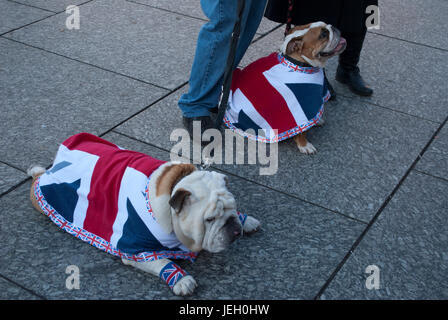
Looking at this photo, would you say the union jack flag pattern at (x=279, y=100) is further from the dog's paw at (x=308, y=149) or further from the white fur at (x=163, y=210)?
the white fur at (x=163, y=210)

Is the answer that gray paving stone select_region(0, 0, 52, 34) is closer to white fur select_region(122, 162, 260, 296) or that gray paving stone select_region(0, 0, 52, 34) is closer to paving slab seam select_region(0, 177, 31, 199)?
paving slab seam select_region(0, 177, 31, 199)

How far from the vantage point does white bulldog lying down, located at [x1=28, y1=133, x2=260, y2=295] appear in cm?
278

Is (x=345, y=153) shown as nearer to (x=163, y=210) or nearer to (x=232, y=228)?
(x=232, y=228)

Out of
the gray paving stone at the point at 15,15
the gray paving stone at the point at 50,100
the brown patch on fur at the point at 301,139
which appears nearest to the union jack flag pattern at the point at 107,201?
the gray paving stone at the point at 50,100

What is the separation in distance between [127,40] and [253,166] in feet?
9.01

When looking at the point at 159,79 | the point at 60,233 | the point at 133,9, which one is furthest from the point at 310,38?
the point at 133,9

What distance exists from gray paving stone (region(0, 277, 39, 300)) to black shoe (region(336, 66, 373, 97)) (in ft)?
12.1

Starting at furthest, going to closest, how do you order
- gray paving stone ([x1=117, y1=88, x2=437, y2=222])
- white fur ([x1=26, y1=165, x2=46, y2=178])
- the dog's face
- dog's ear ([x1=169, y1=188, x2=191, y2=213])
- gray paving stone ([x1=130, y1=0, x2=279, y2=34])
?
gray paving stone ([x1=130, y1=0, x2=279, y2=34])
the dog's face
gray paving stone ([x1=117, y1=88, x2=437, y2=222])
white fur ([x1=26, y1=165, x2=46, y2=178])
dog's ear ([x1=169, y1=188, x2=191, y2=213])

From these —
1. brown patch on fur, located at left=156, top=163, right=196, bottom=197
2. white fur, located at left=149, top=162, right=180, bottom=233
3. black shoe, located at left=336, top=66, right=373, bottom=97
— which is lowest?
black shoe, located at left=336, top=66, right=373, bottom=97

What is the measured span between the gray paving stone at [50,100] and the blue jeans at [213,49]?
2.30 feet

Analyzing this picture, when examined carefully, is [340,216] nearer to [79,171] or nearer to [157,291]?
[157,291]

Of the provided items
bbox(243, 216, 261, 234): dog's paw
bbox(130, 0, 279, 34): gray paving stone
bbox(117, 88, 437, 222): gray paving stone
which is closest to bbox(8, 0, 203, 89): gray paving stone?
bbox(130, 0, 279, 34): gray paving stone

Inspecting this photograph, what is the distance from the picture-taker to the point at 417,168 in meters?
4.12

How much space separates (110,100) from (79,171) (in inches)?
70.5
